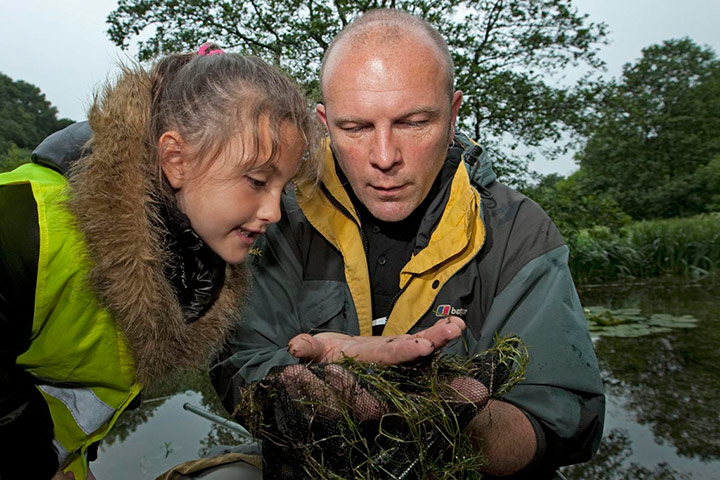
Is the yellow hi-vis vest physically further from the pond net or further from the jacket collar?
the jacket collar

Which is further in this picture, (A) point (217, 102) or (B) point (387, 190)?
(B) point (387, 190)

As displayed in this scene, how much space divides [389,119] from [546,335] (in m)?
0.95

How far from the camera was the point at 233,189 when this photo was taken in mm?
1824

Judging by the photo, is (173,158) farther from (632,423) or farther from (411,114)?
(632,423)

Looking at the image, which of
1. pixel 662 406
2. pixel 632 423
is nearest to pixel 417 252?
pixel 632 423

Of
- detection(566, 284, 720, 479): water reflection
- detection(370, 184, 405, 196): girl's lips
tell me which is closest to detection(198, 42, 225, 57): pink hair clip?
detection(370, 184, 405, 196): girl's lips

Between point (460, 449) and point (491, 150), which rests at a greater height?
point (491, 150)

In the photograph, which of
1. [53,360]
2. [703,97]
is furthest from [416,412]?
[703,97]

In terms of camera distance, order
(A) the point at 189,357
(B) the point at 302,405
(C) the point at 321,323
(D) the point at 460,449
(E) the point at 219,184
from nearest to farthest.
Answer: (B) the point at 302,405, (D) the point at 460,449, (E) the point at 219,184, (A) the point at 189,357, (C) the point at 321,323

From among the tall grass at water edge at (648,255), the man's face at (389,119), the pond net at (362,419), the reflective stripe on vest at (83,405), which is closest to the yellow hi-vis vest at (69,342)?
the reflective stripe on vest at (83,405)

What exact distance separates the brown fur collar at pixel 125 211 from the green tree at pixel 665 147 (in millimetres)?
31519

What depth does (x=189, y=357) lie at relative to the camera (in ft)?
6.68

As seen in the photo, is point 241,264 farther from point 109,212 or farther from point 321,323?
point 109,212

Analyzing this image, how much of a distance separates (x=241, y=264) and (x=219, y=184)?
0.41m
